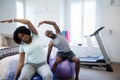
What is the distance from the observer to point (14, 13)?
5676 mm

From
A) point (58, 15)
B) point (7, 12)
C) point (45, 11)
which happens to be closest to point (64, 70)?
point (58, 15)

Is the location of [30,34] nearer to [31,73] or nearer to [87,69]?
[31,73]

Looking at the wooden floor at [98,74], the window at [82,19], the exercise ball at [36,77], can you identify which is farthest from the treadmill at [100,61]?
the exercise ball at [36,77]

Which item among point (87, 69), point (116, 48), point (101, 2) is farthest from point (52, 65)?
point (101, 2)

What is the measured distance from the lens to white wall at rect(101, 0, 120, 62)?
4.81 meters

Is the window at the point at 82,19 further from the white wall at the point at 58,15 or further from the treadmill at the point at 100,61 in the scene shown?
the treadmill at the point at 100,61

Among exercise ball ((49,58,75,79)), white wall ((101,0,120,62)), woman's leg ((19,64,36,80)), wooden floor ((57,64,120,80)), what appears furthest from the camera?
white wall ((101,0,120,62))

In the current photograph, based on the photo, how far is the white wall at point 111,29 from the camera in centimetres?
481

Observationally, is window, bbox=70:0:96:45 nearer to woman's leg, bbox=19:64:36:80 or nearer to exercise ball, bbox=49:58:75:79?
exercise ball, bbox=49:58:75:79

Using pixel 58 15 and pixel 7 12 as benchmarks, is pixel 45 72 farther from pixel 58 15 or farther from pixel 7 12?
pixel 7 12

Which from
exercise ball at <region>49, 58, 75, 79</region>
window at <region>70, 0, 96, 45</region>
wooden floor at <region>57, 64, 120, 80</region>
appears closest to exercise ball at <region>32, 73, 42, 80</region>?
exercise ball at <region>49, 58, 75, 79</region>

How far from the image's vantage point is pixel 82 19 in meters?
5.52

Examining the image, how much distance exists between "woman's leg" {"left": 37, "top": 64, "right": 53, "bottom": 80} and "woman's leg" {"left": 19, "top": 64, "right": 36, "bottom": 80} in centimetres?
10

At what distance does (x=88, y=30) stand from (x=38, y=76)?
3.28 m
